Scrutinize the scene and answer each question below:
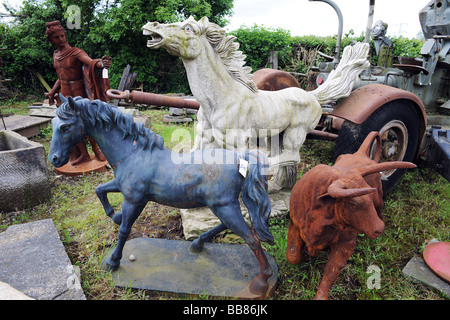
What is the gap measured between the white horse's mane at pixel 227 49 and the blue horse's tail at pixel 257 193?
2.95ft

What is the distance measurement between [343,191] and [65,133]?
1701 millimetres

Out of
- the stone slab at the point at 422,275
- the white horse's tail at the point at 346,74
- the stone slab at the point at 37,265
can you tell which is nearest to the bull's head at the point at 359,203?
the stone slab at the point at 422,275

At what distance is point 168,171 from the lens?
2.00 metres

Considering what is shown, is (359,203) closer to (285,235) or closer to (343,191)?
(343,191)

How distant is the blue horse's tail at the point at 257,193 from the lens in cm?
196

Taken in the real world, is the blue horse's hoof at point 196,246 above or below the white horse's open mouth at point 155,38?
below

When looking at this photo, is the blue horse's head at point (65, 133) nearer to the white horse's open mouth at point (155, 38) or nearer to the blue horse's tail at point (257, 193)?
the white horse's open mouth at point (155, 38)

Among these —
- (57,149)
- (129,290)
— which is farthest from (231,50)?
(129,290)

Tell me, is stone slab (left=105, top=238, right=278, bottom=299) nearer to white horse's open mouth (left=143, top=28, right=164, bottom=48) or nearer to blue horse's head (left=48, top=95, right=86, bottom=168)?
blue horse's head (left=48, top=95, right=86, bottom=168)

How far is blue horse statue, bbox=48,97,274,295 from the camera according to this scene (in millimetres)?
1939

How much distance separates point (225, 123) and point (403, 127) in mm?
2133

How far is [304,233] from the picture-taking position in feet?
6.76

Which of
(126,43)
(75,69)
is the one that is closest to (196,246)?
(75,69)

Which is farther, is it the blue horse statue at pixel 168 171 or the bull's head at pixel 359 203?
the blue horse statue at pixel 168 171
